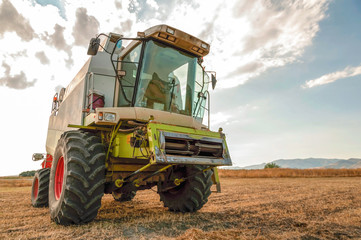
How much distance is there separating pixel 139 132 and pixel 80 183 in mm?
1076

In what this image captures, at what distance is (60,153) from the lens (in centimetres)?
440

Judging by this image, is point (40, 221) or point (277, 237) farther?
point (40, 221)

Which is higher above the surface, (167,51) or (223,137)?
(167,51)

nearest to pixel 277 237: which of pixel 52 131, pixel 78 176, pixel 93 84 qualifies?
pixel 78 176

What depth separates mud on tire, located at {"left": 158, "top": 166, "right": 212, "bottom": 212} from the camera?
4879mm

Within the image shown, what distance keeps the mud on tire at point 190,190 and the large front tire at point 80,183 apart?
4.70 feet

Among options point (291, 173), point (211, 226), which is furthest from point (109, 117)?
point (291, 173)

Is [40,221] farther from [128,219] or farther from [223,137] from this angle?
[223,137]

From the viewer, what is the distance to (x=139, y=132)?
384cm

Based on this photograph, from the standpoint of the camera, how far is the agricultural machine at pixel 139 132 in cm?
371

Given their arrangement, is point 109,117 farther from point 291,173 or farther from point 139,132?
point 291,173

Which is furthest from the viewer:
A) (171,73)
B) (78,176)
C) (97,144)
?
(171,73)

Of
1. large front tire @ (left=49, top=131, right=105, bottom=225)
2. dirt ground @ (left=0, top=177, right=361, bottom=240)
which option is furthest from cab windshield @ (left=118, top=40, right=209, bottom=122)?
dirt ground @ (left=0, top=177, right=361, bottom=240)

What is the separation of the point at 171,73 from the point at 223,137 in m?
1.47
